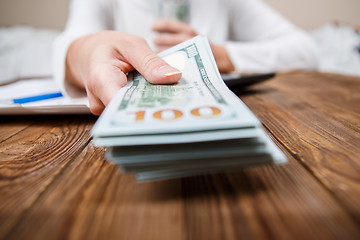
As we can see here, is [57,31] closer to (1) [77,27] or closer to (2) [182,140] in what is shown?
(1) [77,27]

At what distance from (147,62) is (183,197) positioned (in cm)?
26

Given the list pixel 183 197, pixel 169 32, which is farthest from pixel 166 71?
pixel 169 32

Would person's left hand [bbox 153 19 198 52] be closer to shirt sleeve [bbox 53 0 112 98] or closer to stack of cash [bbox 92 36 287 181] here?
shirt sleeve [bbox 53 0 112 98]

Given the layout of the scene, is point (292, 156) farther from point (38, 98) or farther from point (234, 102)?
point (38, 98)

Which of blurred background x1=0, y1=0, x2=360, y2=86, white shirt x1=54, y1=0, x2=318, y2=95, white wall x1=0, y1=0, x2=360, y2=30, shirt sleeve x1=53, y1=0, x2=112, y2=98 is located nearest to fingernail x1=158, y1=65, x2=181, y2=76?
shirt sleeve x1=53, y1=0, x2=112, y2=98

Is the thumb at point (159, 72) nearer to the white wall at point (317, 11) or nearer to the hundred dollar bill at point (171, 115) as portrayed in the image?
the hundred dollar bill at point (171, 115)

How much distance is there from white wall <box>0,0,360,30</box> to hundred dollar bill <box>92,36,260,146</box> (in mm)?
2456

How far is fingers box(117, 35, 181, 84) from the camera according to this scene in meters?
0.41

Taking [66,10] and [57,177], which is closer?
[57,177]

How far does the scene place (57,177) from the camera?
29 centimetres

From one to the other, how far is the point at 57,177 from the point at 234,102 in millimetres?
236

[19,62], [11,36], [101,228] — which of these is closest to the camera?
[101,228]

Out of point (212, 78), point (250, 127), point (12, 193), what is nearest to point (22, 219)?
point (12, 193)

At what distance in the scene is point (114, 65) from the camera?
0.47m
